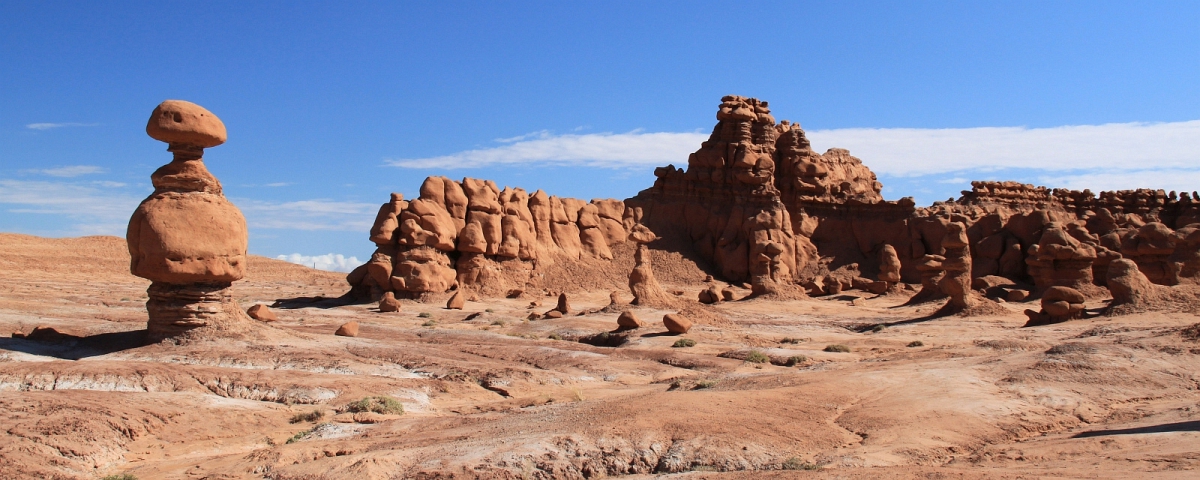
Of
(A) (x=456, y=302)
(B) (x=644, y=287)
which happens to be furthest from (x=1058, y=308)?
(A) (x=456, y=302)

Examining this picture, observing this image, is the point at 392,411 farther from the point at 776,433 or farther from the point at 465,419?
the point at 776,433

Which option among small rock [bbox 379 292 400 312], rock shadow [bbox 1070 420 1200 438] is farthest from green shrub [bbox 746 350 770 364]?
small rock [bbox 379 292 400 312]

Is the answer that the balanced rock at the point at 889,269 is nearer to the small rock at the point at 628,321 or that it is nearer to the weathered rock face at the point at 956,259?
the weathered rock face at the point at 956,259

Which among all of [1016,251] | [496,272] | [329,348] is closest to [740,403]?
[329,348]

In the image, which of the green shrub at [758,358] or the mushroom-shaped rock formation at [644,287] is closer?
the green shrub at [758,358]

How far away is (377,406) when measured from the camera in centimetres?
1245

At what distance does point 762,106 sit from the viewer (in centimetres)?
4456

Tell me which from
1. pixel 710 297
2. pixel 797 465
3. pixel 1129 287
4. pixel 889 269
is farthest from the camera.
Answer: pixel 889 269

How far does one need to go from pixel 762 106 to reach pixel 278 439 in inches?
1442

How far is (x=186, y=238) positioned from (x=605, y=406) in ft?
29.2

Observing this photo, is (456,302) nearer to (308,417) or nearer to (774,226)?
(774,226)

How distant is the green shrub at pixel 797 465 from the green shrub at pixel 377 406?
19.3 feet

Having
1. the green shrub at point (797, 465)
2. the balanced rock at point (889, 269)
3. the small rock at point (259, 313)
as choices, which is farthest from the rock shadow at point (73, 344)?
the balanced rock at point (889, 269)

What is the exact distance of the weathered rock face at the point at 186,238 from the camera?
15.6 m
